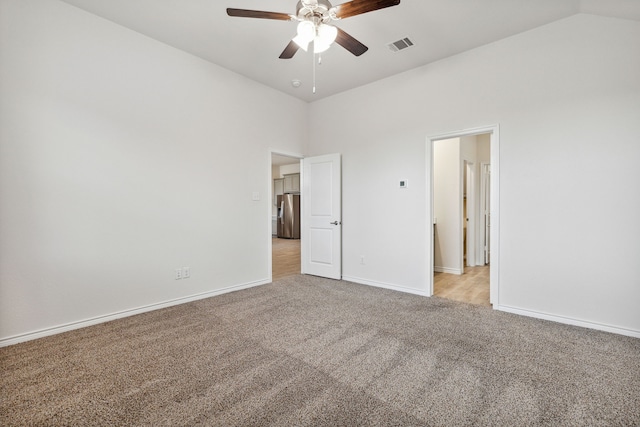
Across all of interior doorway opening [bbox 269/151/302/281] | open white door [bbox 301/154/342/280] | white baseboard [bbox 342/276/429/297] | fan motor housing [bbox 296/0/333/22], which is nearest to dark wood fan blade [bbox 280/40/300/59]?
fan motor housing [bbox 296/0/333/22]

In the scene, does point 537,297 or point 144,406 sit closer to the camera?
point 144,406

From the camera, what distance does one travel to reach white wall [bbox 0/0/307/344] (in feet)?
7.80

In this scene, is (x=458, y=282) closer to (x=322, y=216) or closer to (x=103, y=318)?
(x=322, y=216)

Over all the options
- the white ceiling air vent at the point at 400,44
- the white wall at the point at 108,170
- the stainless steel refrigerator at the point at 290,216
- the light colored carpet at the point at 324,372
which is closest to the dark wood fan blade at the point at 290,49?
the white ceiling air vent at the point at 400,44

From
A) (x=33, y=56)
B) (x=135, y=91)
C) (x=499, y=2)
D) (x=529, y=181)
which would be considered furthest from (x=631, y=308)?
(x=33, y=56)

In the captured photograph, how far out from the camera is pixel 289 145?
15.4 feet

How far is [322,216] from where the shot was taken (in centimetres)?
470

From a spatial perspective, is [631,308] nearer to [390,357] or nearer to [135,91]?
[390,357]

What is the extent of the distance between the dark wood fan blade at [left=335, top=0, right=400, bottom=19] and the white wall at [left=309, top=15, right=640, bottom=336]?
1.95m

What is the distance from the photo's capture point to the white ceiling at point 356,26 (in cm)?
254

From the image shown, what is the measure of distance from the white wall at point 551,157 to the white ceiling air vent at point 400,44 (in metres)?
0.61

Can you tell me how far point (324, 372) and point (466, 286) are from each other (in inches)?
119

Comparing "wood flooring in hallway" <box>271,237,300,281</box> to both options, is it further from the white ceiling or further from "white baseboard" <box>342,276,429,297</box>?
the white ceiling

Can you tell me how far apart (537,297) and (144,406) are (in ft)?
11.6
